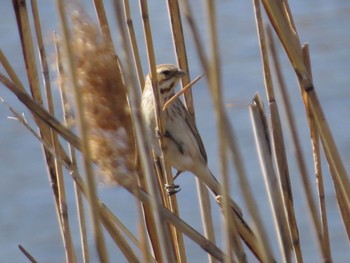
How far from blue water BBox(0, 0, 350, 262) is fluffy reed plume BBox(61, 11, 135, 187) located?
263 cm

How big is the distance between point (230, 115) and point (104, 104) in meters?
3.66

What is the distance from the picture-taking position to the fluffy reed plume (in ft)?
6.52

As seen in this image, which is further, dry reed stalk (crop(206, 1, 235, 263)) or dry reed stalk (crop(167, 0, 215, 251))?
dry reed stalk (crop(167, 0, 215, 251))

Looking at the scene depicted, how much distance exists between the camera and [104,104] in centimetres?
198

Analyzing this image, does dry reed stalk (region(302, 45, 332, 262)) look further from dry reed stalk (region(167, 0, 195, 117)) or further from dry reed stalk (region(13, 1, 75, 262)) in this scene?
dry reed stalk (region(13, 1, 75, 262))

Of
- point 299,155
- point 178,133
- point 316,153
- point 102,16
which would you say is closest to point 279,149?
point 316,153

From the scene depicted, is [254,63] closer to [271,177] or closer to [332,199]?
[332,199]

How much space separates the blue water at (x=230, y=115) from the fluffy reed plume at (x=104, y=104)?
263cm

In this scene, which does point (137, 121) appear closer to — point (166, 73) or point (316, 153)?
point (316, 153)

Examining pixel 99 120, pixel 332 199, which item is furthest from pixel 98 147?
pixel 332 199

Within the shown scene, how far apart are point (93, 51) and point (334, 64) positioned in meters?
4.32

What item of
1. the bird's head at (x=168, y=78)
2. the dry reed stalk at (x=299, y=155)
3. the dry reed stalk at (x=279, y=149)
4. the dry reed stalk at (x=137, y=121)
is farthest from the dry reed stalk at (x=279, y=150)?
the bird's head at (x=168, y=78)

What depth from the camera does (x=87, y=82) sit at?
201 centimetres

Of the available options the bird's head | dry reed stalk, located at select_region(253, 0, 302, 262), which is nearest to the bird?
the bird's head
